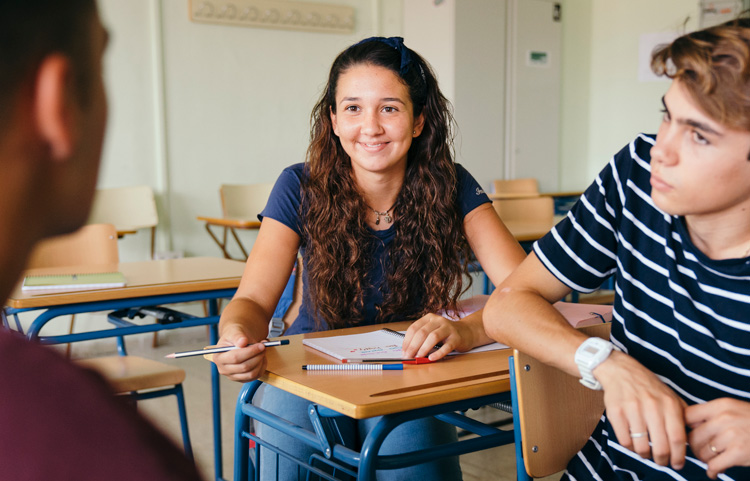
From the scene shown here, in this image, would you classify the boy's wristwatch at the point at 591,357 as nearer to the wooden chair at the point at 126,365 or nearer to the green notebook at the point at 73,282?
the wooden chair at the point at 126,365

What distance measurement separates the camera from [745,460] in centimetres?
95

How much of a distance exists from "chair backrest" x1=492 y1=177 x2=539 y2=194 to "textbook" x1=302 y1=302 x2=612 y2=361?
4.36 meters

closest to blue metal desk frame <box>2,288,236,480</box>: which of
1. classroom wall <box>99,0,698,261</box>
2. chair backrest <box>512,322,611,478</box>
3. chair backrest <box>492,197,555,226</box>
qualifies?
chair backrest <box>512,322,611,478</box>

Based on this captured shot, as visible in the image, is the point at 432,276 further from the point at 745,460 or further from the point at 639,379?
the point at 745,460

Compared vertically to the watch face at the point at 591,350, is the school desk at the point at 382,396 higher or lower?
lower

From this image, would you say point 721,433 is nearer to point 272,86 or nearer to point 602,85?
point 272,86

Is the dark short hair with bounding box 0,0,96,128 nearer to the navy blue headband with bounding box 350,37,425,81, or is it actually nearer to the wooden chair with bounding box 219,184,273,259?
the navy blue headband with bounding box 350,37,425,81

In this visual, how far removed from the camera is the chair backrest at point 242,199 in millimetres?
4770

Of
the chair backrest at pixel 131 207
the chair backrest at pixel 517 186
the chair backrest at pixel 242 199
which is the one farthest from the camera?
the chair backrest at pixel 517 186

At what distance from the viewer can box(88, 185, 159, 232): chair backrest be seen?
4.57 metres

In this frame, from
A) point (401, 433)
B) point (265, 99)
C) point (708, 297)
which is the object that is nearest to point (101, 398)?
point (708, 297)

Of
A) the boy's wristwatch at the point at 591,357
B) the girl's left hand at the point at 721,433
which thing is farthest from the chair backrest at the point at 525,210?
the girl's left hand at the point at 721,433

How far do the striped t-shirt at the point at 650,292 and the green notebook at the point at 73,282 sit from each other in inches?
54.5

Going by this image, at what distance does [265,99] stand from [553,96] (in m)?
2.69
